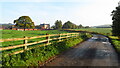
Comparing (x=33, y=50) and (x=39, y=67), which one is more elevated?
(x=33, y=50)

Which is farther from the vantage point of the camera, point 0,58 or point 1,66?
point 0,58

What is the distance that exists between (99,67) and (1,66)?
532 centimetres

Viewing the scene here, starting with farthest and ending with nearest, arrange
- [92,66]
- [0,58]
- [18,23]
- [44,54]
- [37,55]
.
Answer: [18,23]
[44,54]
[37,55]
[92,66]
[0,58]

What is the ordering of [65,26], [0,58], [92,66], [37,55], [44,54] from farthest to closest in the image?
[65,26], [44,54], [37,55], [92,66], [0,58]

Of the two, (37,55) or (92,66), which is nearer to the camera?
(92,66)

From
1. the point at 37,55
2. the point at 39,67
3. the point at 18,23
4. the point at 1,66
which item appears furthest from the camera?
the point at 18,23

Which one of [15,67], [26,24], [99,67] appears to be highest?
[26,24]

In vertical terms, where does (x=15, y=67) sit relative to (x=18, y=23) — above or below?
below

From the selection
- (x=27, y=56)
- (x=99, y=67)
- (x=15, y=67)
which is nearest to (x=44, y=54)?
(x=27, y=56)

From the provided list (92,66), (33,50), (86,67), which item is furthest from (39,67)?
(92,66)

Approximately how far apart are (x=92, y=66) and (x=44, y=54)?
3516 millimetres

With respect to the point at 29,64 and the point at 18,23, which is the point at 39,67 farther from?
the point at 18,23

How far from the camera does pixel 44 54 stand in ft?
28.0

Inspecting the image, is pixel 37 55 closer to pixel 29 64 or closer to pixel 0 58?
pixel 29 64
